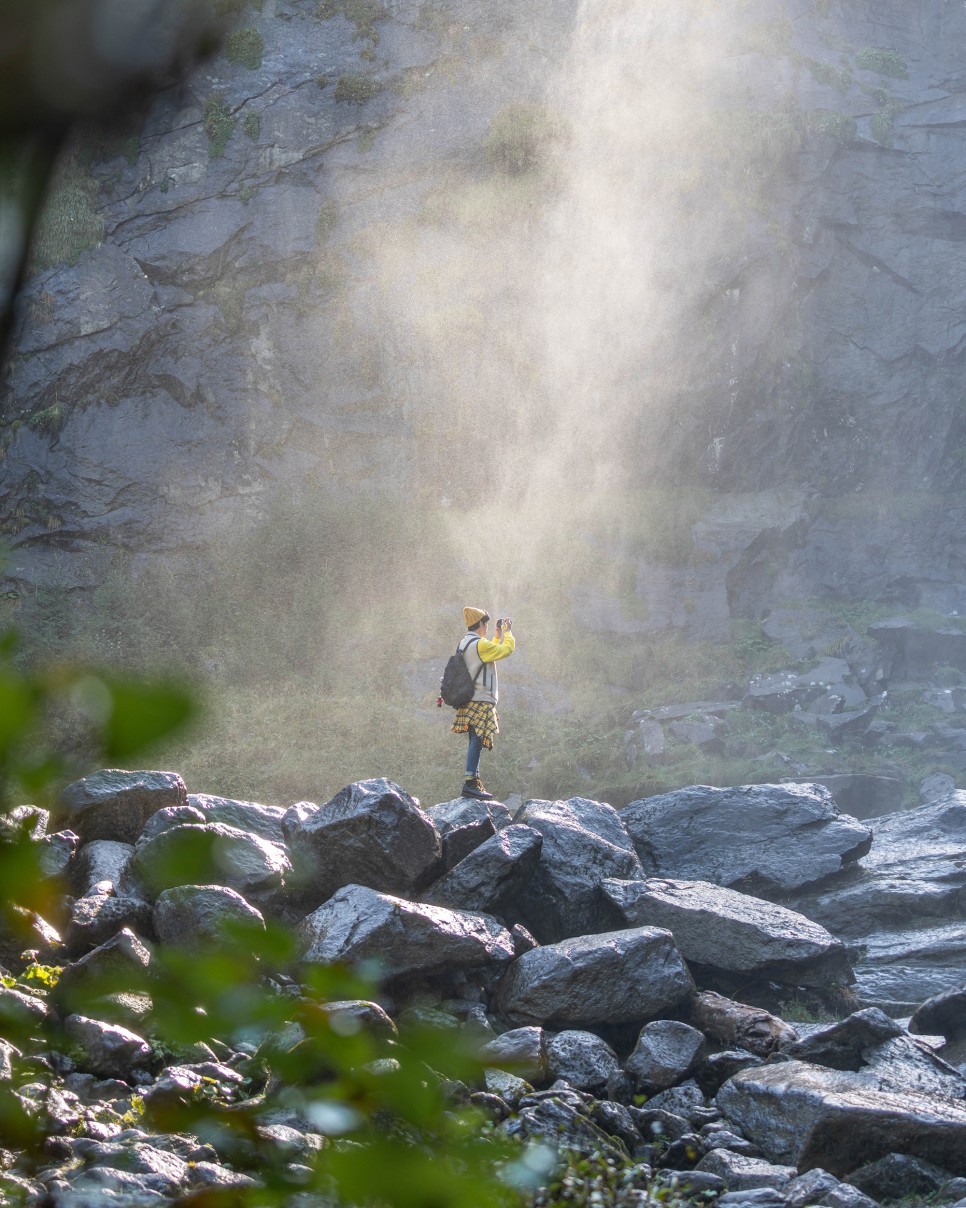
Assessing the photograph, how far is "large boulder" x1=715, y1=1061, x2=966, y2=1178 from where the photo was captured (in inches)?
194

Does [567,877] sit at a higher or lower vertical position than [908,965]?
higher

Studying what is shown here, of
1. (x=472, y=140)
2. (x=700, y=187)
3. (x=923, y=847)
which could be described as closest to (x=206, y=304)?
(x=472, y=140)

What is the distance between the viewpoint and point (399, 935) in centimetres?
648

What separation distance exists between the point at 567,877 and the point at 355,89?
20.1 m

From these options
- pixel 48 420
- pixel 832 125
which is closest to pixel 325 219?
pixel 48 420

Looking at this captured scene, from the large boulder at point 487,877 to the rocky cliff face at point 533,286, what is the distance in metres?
15.5

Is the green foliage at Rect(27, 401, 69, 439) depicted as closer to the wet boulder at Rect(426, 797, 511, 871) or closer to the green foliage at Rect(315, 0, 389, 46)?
the green foliage at Rect(315, 0, 389, 46)

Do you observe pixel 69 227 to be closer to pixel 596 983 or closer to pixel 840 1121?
pixel 596 983

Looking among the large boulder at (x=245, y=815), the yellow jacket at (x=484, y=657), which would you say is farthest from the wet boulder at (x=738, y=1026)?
the yellow jacket at (x=484, y=657)

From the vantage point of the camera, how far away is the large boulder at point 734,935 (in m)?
7.60

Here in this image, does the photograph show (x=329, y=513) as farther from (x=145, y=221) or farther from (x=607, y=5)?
(x=607, y=5)

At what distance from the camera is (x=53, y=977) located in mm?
5207

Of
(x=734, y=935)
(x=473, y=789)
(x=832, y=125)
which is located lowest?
(x=734, y=935)

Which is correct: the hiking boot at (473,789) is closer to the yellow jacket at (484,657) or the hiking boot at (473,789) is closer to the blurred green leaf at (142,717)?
the yellow jacket at (484,657)
